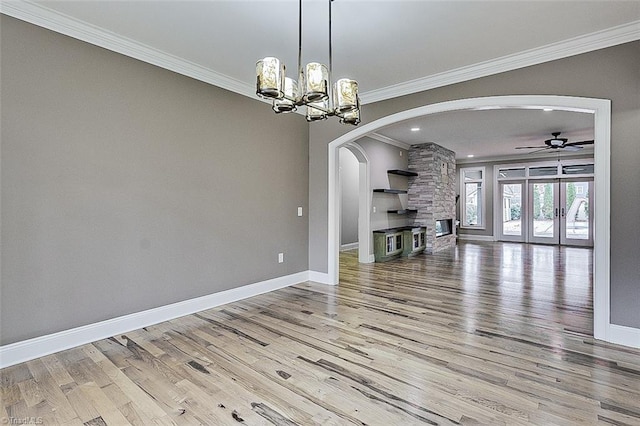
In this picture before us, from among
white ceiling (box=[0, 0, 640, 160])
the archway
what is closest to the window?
white ceiling (box=[0, 0, 640, 160])

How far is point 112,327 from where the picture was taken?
Answer: 3025 mm

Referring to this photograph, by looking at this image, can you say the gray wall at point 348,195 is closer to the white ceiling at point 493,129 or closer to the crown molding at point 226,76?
the white ceiling at point 493,129

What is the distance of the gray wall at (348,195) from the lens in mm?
9102

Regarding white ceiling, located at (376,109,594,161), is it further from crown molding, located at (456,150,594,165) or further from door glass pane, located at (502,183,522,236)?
door glass pane, located at (502,183,522,236)

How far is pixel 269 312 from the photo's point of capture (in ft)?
12.1

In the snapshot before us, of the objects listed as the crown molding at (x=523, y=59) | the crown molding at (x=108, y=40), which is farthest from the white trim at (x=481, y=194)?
the crown molding at (x=108, y=40)

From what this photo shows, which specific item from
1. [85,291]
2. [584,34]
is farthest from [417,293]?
[85,291]

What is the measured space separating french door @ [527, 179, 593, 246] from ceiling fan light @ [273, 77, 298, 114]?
34.3 ft

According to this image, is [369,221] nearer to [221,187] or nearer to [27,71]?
[221,187]

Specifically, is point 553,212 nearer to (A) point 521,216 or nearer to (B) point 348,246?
(A) point 521,216

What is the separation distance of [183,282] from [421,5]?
11.7 feet

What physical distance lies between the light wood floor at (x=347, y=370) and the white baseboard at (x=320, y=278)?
0.89 metres

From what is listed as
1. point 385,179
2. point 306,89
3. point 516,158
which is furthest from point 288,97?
point 516,158

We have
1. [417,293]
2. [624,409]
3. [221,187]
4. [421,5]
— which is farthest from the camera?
[417,293]
